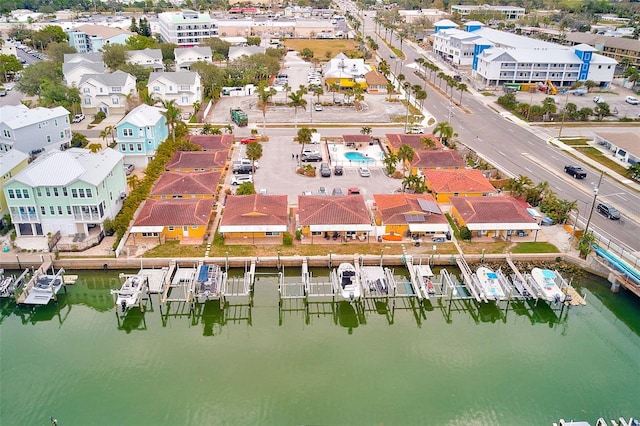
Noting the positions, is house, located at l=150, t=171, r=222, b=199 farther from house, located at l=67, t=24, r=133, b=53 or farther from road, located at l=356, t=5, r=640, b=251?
house, located at l=67, t=24, r=133, b=53

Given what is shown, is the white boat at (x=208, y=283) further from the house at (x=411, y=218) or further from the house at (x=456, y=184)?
the house at (x=456, y=184)

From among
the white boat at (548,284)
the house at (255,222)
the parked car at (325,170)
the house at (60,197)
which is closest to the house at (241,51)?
the parked car at (325,170)

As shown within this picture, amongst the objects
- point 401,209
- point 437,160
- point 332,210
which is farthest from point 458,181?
point 332,210

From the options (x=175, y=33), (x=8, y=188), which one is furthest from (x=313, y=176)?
(x=175, y=33)

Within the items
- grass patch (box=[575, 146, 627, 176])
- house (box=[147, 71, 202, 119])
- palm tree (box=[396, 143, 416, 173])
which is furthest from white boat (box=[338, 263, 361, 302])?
house (box=[147, 71, 202, 119])

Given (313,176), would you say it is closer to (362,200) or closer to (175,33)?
(362,200)

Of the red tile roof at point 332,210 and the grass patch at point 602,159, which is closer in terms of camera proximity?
the red tile roof at point 332,210
